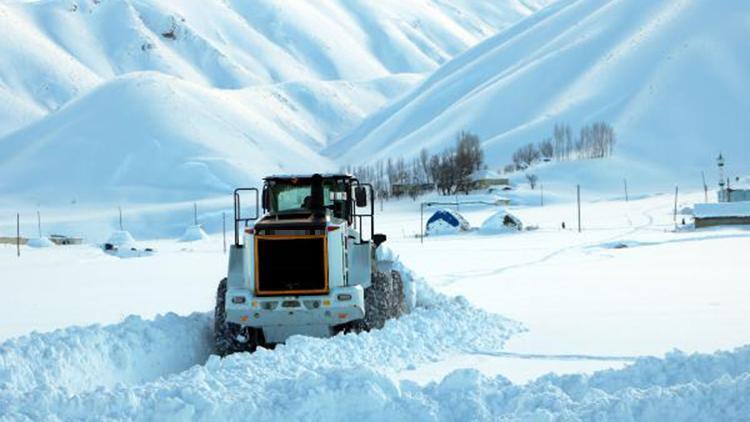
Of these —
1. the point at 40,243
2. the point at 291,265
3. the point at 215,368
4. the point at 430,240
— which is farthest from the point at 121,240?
the point at 215,368

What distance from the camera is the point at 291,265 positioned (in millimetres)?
10391

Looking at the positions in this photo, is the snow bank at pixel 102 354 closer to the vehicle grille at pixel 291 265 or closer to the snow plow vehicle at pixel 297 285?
the snow plow vehicle at pixel 297 285

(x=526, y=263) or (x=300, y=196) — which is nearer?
(x=300, y=196)

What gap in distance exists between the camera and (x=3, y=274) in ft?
87.3

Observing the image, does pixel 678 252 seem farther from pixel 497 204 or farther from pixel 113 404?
pixel 497 204

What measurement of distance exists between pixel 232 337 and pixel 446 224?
3926 cm

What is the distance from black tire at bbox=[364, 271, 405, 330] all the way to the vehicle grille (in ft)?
2.67

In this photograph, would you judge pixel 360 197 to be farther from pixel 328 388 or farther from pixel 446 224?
pixel 446 224

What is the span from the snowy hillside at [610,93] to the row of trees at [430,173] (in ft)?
27.6

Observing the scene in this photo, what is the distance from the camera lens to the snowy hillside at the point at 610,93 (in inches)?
4614

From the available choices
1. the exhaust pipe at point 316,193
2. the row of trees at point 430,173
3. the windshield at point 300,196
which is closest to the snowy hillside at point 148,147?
the row of trees at point 430,173

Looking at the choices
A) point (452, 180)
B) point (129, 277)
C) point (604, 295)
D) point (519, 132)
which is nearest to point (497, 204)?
point (452, 180)

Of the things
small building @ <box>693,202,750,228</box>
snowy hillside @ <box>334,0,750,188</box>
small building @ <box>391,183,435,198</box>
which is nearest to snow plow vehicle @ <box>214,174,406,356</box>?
small building @ <box>693,202,750,228</box>

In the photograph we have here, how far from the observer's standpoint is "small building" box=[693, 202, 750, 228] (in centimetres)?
4559
